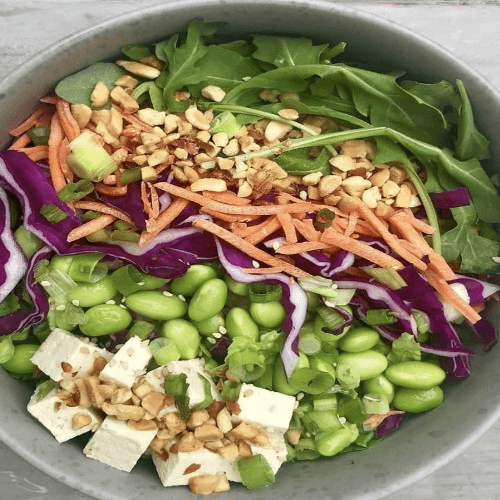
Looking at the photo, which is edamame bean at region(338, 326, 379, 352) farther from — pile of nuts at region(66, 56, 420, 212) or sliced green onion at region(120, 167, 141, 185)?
sliced green onion at region(120, 167, 141, 185)

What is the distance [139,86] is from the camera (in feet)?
4.61

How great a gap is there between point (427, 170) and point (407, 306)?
30 cm

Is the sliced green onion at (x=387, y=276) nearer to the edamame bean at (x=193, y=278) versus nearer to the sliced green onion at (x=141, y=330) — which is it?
the edamame bean at (x=193, y=278)

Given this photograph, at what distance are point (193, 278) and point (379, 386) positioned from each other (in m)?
0.47


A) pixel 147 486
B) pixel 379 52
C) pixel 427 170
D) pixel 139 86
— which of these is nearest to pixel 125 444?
pixel 147 486

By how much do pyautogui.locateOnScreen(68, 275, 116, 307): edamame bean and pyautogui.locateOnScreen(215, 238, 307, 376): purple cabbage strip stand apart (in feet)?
0.81

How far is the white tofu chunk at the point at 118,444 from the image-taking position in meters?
1.31

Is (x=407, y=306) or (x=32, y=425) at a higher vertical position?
(x=407, y=306)

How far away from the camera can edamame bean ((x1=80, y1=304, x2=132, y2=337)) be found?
136cm

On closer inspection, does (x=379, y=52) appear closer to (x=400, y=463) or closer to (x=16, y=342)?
(x=400, y=463)

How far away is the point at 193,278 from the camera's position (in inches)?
53.9

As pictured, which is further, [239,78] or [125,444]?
[239,78]

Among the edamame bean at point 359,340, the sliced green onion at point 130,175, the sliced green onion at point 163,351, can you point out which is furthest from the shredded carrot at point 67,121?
the edamame bean at point 359,340

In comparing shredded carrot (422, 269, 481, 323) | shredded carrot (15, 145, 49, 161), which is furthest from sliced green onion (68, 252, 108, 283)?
shredded carrot (422, 269, 481, 323)
